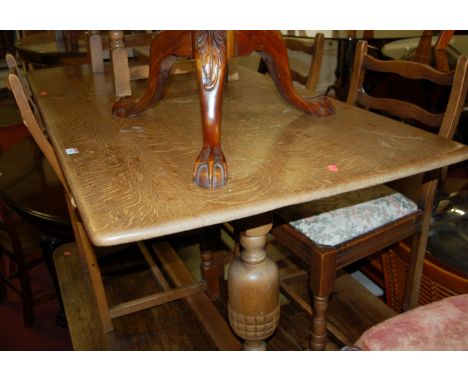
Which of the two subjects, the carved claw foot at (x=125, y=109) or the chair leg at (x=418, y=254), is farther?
the chair leg at (x=418, y=254)

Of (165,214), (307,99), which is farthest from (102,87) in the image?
(165,214)

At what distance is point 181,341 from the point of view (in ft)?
4.80

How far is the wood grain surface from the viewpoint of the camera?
24.0 inches

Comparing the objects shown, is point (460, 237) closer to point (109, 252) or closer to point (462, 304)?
point (462, 304)

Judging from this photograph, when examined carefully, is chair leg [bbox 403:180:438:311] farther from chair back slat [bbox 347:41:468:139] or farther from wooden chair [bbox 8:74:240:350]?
wooden chair [bbox 8:74:240:350]

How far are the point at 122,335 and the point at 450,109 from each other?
1.17 metres

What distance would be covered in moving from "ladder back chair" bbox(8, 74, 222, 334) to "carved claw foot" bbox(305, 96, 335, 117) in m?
0.57

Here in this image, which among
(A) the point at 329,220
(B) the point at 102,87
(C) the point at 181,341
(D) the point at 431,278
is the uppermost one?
(B) the point at 102,87

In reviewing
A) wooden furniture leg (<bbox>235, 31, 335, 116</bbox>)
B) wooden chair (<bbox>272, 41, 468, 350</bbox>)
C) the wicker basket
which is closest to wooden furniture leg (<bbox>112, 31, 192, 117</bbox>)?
wooden furniture leg (<bbox>235, 31, 335, 116</bbox>)

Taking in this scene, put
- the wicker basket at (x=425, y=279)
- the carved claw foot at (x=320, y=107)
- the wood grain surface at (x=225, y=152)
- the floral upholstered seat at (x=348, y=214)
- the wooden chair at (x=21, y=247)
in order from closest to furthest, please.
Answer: the wood grain surface at (x=225, y=152), the carved claw foot at (x=320, y=107), the floral upholstered seat at (x=348, y=214), the wicker basket at (x=425, y=279), the wooden chair at (x=21, y=247)

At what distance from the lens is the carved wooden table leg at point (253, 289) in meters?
0.93

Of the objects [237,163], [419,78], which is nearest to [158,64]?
[237,163]

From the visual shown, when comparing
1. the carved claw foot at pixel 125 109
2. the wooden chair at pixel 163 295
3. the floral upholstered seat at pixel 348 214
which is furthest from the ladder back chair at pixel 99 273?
the floral upholstered seat at pixel 348 214

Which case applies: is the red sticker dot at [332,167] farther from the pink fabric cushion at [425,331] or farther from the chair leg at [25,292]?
the chair leg at [25,292]
